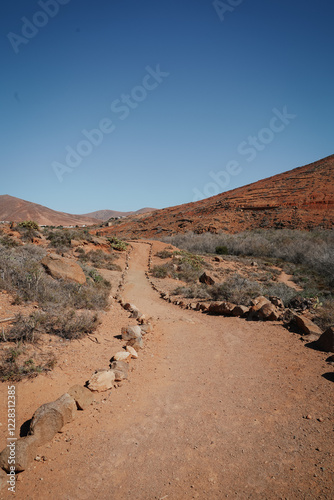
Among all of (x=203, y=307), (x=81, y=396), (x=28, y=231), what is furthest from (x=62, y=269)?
(x=28, y=231)

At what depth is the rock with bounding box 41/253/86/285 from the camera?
27.7 ft

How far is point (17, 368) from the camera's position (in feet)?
12.9

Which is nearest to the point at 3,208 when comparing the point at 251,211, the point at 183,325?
the point at 251,211

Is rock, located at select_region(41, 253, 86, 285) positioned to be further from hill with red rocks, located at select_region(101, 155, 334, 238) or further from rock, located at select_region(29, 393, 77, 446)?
hill with red rocks, located at select_region(101, 155, 334, 238)

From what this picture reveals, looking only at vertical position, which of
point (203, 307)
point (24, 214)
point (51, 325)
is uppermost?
point (24, 214)

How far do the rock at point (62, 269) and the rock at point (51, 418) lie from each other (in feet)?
18.2

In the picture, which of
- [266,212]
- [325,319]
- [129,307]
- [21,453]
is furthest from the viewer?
[266,212]

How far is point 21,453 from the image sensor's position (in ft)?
8.89

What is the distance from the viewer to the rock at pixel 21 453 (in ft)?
8.66

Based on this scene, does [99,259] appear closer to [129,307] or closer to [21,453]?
[129,307]

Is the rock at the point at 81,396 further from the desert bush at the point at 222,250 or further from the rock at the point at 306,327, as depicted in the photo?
the desert bush at the point at 222,250

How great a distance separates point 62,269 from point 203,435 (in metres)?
6.95

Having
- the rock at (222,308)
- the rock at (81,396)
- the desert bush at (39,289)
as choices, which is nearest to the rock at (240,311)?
the rock at (222,308)

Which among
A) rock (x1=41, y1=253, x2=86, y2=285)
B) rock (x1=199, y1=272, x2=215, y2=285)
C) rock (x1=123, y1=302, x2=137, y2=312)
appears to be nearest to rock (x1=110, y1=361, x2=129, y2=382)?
rock (x1=123, y1=302, x2=137, y2=312)
